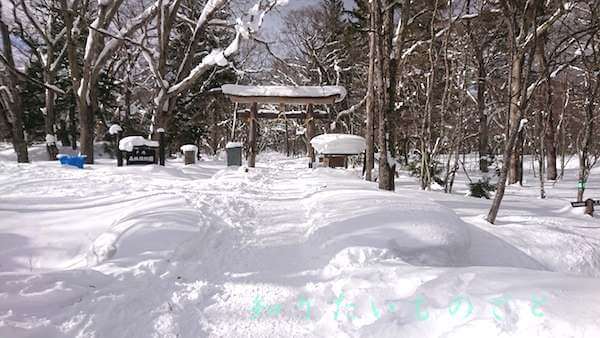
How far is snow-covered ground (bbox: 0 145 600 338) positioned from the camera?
195 centimetres

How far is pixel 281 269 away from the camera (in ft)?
10.3

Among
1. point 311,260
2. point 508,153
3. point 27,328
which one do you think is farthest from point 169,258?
point 508,153

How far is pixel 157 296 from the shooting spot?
255 cm

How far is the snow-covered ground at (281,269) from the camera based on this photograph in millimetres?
1950

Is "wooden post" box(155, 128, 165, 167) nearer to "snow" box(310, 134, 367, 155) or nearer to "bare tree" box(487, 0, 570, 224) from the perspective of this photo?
"snow" box(310, 134, 367, 155)

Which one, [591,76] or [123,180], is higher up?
[591,76]

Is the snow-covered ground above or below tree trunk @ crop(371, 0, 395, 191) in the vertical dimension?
below

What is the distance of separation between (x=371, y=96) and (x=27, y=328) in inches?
395

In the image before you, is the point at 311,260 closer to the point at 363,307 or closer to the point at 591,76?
the point at 363,307

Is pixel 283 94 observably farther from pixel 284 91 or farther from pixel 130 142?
pixel 130 142

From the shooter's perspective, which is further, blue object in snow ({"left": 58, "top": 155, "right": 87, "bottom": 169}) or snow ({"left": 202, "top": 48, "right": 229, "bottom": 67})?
snow ({"left": 202, "top": 48, "right": 229, "bottom": 67})

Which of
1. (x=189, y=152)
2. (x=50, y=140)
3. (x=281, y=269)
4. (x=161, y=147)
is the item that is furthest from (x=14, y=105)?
(x=281, y=269)

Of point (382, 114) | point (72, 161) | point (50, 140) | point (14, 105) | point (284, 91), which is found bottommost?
point (72, 161)

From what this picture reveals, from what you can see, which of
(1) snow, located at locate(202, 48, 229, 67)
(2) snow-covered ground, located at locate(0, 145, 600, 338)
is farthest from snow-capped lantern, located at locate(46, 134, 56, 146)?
(2) snow-covered ground, located at locate(0, 145, 600, 338)
